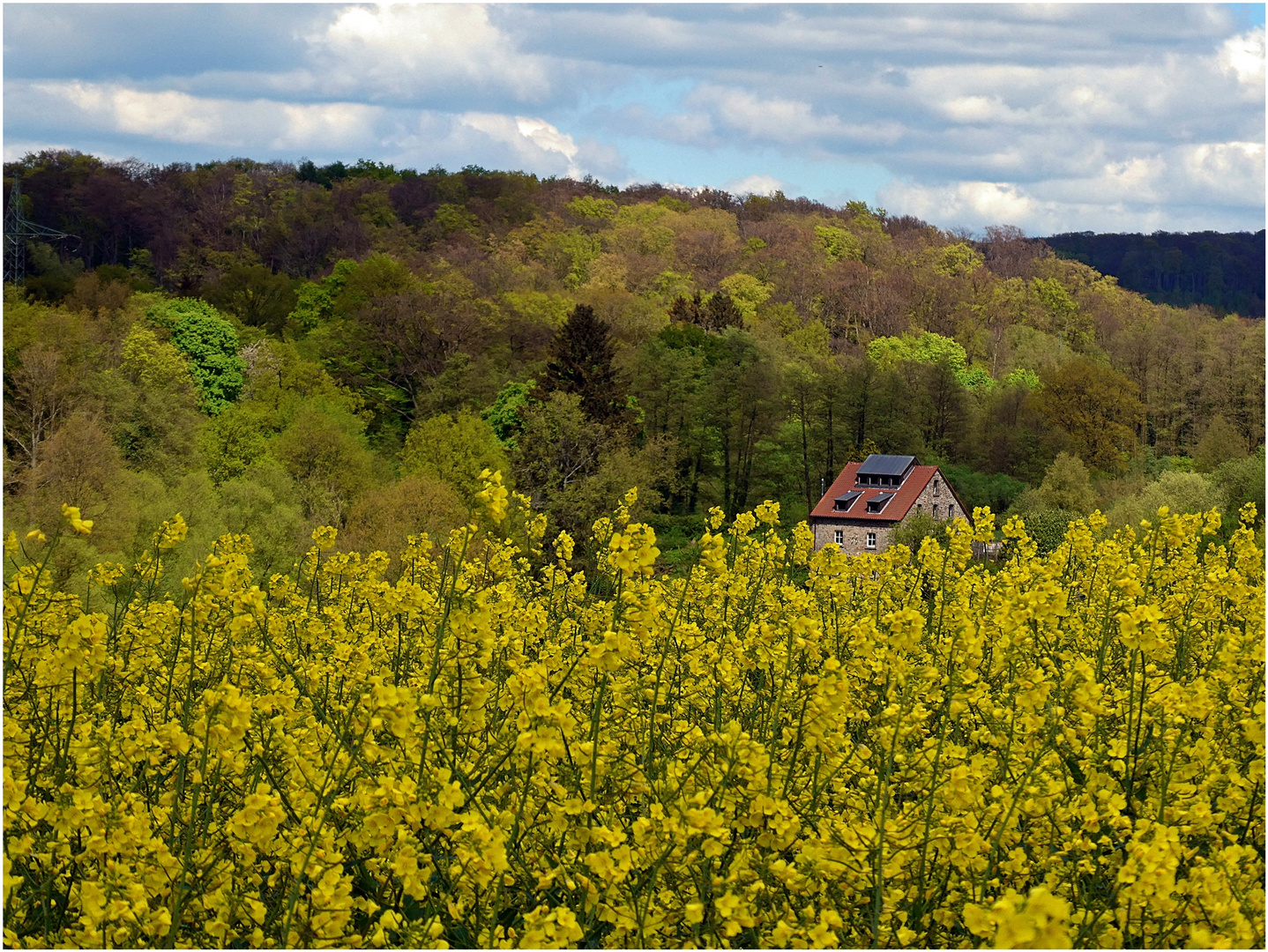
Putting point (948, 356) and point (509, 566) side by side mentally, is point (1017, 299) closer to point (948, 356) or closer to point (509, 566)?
point (948, 356)

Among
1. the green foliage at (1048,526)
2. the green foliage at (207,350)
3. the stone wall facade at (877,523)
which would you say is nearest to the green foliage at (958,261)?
the stone wall facade at (877,523)

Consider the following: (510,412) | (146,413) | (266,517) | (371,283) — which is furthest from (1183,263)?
(266,517)

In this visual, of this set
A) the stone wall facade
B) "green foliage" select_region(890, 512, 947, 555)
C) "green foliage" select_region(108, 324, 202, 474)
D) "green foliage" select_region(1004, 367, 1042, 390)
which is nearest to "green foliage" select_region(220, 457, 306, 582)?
"green foliage" select_region(108, 324, 202, 474)

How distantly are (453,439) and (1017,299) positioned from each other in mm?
54303

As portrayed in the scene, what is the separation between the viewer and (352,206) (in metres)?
89.3

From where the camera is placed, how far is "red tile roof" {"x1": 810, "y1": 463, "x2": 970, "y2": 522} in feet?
143

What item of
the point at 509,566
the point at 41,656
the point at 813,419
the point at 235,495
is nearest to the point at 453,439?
the point at 235,495

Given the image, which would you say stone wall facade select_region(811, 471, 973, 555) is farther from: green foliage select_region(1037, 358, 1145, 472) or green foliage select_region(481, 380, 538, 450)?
green foliage select_region(481, 380, 538, 450)

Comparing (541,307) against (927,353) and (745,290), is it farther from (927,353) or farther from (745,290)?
(927,353)

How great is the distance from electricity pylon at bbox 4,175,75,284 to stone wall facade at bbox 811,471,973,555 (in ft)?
98.9

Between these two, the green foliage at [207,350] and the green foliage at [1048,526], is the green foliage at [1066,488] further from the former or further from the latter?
the green foliage at [207,350]

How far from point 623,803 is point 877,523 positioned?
39.5m

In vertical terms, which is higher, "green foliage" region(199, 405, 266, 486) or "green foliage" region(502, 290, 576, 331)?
"green foliage" region(502, 290, 576, 331)

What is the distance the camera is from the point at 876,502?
4403 centimetres
